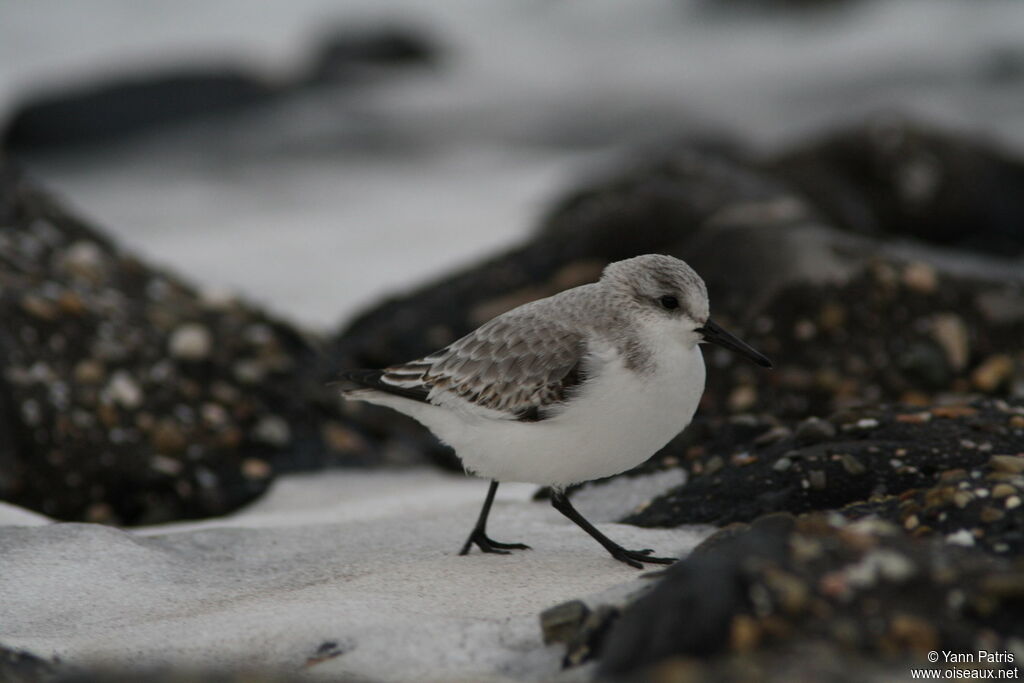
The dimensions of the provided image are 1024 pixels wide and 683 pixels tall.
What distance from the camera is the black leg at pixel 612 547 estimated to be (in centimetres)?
427

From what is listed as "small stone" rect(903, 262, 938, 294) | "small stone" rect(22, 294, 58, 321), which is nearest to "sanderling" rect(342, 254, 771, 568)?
"small stone" rect(903, 262, 938, 294)

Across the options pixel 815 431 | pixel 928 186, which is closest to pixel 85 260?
pixel 815 431

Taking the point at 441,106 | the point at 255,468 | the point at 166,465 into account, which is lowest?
the point at 255,468

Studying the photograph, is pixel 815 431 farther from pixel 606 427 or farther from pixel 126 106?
pixel 126 106

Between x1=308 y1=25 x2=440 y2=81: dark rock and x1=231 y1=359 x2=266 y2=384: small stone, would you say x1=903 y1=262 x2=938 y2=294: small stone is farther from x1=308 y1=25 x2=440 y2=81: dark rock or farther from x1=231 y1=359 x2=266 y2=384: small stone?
x1=308 y1=25 x2=440 y2=81: dark rock

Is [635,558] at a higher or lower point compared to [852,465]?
lower

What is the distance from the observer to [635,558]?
428 centimetres

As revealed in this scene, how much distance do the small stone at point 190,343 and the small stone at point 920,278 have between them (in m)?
4.32

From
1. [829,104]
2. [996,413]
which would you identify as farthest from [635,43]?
[996,413]

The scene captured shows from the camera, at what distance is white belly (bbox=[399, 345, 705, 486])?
13.4ft

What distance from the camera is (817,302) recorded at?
6742 millimetres

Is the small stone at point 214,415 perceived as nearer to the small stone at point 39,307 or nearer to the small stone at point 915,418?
the small stone at point 39,307

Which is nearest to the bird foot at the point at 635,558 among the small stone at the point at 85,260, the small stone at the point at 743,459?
the small stone at the point at 743,459

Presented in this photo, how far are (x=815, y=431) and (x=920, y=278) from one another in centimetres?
248
